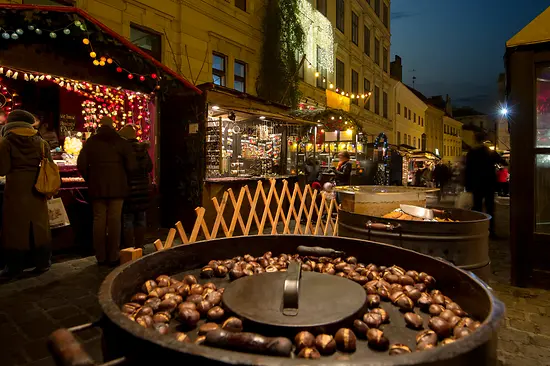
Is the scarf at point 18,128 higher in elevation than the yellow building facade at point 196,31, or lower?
lower

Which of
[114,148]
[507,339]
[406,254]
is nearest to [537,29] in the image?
[507,339]

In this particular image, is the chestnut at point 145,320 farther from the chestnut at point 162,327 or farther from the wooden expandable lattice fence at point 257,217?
the wooden expandable lattice fence at point 257,217

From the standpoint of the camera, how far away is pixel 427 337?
1320 millimetres

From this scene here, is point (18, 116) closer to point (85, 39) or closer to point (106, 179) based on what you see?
point (106, 179)

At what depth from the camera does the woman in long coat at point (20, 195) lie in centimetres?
455

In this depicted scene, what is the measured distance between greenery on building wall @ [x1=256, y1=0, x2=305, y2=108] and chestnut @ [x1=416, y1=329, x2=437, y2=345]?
535 inches

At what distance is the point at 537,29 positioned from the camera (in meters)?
4.18

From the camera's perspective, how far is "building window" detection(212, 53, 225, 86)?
1277cm

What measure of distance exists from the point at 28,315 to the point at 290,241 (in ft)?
9.39

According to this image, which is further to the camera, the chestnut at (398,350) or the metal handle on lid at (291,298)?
the metal handle on lid at (291,298)

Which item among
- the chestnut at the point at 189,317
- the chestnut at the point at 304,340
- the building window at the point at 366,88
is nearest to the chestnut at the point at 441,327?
the chestnut at the point at 304,340

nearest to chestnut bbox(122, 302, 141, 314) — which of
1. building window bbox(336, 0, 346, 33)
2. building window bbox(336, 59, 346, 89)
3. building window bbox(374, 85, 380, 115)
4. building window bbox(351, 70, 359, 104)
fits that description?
building window bbox(336, 59, 346, 89)

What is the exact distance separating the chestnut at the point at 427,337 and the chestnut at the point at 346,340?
0.25 metres

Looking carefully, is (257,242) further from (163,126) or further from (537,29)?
(163,126)
